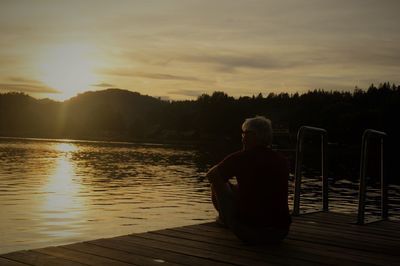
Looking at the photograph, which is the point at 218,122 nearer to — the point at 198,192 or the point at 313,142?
the point at 313,142

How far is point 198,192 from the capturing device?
111 feet

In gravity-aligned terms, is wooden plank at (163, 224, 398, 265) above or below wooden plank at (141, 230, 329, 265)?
below

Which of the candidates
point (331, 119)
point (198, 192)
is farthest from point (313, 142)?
point (198, 192)

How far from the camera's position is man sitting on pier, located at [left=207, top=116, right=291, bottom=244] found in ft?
22.2

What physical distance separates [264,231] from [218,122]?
186 m

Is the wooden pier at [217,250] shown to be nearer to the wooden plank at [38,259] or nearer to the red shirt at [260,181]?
the wooden plank at [38,259]

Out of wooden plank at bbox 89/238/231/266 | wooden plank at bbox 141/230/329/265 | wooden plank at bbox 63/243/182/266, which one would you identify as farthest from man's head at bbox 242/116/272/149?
wooden plank at bbox 63/243/182/266

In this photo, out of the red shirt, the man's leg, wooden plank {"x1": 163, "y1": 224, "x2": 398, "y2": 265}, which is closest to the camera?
wooden plank {"x1": 163, "y1": 224, "x2": 398, "y2": 265}

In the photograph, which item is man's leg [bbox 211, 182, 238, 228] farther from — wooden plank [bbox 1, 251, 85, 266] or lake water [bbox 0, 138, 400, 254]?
lake water [bbox 0, 138, 400, 254]

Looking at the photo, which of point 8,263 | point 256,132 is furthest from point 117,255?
point 256,132

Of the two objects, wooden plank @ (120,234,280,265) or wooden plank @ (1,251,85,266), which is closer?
wooden plank @ (1,251,85,266)

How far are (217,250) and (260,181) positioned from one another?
1.03 m

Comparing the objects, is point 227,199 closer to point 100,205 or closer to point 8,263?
point 8,263

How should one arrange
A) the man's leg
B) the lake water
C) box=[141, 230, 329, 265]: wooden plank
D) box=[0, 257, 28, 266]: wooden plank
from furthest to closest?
the lake water, the man's leg, box=[141, 230, 329, 265]: wooden plank, box=[0, 257, 28, 266]: wooden plank
